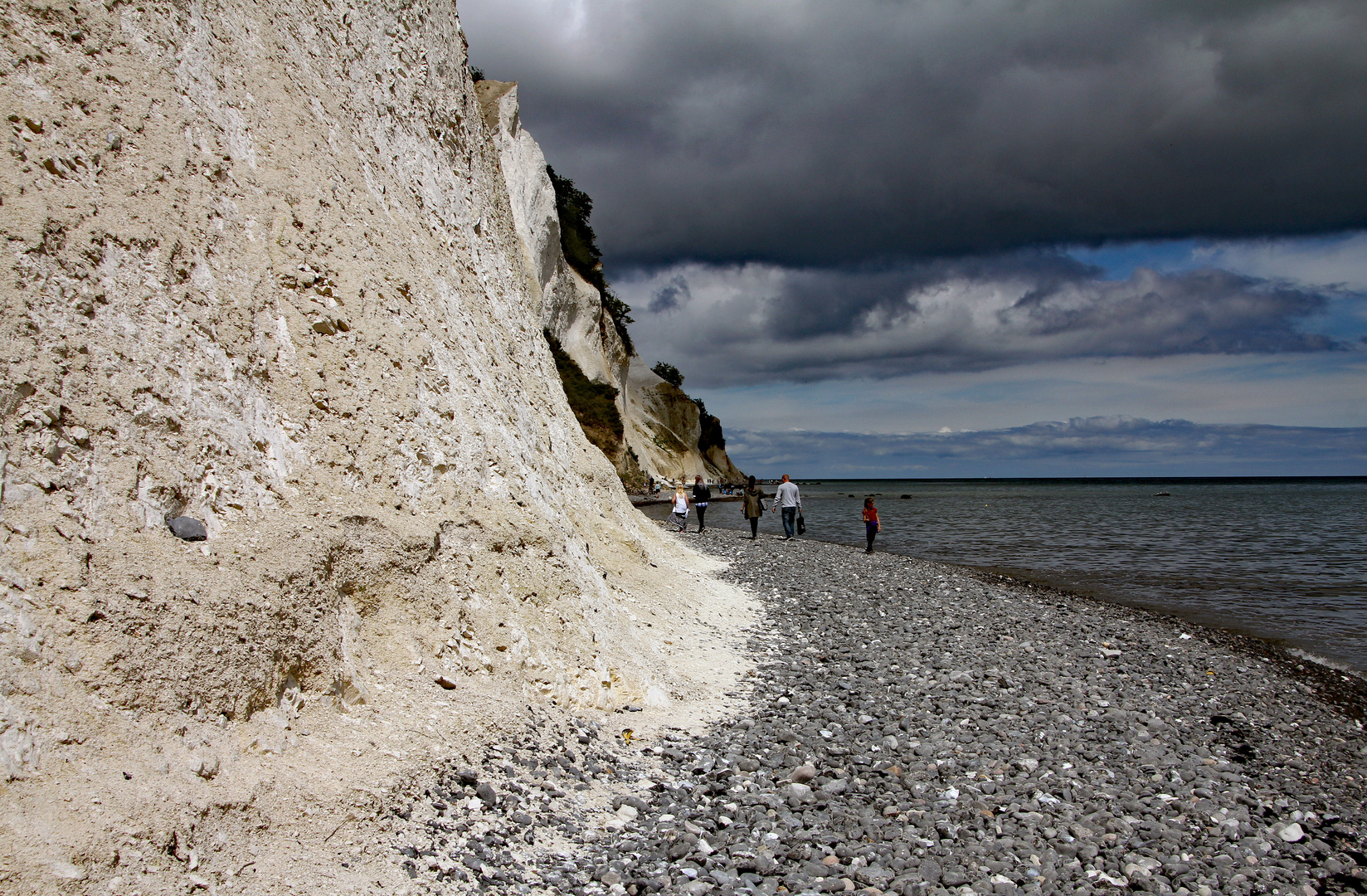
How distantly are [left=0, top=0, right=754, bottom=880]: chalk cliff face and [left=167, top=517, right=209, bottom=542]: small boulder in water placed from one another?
102mm

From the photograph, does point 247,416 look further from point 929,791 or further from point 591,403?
point 591,403

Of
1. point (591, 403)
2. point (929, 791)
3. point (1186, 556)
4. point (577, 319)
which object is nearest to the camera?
point (929, 791)

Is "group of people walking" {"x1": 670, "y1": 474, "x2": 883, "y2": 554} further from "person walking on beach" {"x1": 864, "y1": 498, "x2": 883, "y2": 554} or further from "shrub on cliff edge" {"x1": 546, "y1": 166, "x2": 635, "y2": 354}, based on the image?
"shrub on cliff edge" {"x1": 546, "y1": 166, "x2": 635, "y2": 354}

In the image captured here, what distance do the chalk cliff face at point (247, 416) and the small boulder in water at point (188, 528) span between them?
0.33 ft

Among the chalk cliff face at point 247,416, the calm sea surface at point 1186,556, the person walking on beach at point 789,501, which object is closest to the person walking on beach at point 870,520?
the person walking on beach at point 789,501

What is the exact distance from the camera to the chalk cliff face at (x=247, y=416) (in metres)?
4.04

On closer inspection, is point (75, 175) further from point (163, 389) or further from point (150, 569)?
point (150, 569)

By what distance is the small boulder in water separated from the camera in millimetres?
4680

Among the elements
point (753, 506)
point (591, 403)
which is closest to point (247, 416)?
point (753, 506)

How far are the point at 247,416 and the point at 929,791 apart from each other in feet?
20.1

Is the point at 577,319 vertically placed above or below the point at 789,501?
above

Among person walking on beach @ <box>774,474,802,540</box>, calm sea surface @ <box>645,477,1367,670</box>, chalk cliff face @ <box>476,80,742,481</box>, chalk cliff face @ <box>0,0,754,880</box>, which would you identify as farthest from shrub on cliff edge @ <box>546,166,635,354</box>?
chalk cliff face @ <box>0,0,754,880</box>

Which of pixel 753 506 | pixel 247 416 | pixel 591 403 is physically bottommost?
pixel 753 506

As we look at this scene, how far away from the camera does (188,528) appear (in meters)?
4.73
